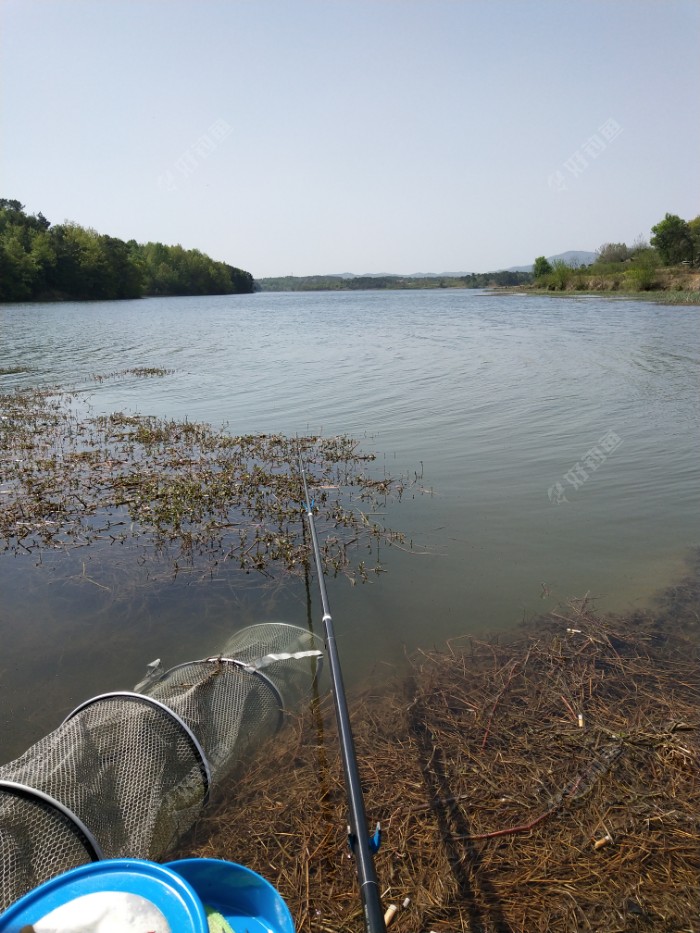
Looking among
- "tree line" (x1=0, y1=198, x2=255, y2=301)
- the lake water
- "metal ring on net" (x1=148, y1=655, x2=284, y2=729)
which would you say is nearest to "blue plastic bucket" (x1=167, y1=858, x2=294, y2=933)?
"metal ring on net" (x1=148, y1=655, x2=284, y2=729)

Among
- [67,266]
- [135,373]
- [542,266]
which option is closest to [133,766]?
[135,373]

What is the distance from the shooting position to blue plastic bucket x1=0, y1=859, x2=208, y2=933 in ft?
5.12

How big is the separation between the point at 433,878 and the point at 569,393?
13.1 m

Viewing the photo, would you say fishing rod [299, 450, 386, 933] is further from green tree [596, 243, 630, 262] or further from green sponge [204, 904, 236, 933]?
green tree [596, 243, 630, 262]

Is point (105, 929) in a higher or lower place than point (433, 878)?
higher

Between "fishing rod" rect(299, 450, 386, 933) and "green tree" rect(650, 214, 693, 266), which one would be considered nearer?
"fishing rod" rect(299, 450, 386, 933)

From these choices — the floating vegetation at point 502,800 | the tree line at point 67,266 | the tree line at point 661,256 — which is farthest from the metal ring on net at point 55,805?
the tree line at point 67,266

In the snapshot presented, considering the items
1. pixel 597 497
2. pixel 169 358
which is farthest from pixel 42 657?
pixel 169 358

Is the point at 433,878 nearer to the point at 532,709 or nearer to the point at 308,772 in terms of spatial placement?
the point at 308,772

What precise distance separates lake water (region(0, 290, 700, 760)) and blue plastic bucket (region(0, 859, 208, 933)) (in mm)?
2666

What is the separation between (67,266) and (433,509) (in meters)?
82.6

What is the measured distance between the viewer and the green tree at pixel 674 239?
5912 centimetres

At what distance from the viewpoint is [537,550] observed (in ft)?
20.9

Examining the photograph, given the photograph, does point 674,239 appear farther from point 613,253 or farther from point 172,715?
point 172,715
